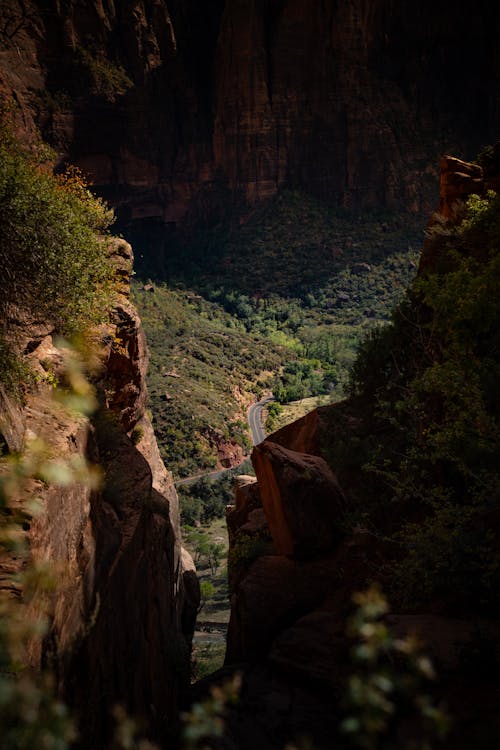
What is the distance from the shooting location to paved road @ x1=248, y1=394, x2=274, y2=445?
5331 centimetres

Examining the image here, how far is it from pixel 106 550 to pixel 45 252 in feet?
19.9

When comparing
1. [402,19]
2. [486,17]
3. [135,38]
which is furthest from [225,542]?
[486,17]

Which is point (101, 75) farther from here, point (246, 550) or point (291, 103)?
point (246, 550)

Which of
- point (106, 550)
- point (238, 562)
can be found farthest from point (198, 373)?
point (106, 550)

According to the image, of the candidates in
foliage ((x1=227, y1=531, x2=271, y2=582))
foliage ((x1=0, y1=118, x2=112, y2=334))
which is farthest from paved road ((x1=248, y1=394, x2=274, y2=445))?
foliage ((x1=0, y1=118, x2=112, y2=334))

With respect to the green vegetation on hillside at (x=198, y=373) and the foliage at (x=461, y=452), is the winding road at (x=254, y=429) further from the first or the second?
the foliage at (x=461, y=452)

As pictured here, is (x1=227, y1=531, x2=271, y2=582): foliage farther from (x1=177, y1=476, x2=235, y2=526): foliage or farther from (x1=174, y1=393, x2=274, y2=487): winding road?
(x1=174, y1=393, x2=274, y2=487): winding road

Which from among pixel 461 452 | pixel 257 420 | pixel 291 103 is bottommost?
pixel 257 420

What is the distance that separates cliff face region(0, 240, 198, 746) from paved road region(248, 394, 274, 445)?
121 ft

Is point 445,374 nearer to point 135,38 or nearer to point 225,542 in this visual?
point 225,542

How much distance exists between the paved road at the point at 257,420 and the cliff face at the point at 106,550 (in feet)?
121

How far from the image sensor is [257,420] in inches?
2205

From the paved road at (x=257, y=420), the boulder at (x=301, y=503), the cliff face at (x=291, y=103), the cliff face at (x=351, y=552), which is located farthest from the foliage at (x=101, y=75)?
the boulder at (x=301, y=503)

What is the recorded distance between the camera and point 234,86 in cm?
9319
